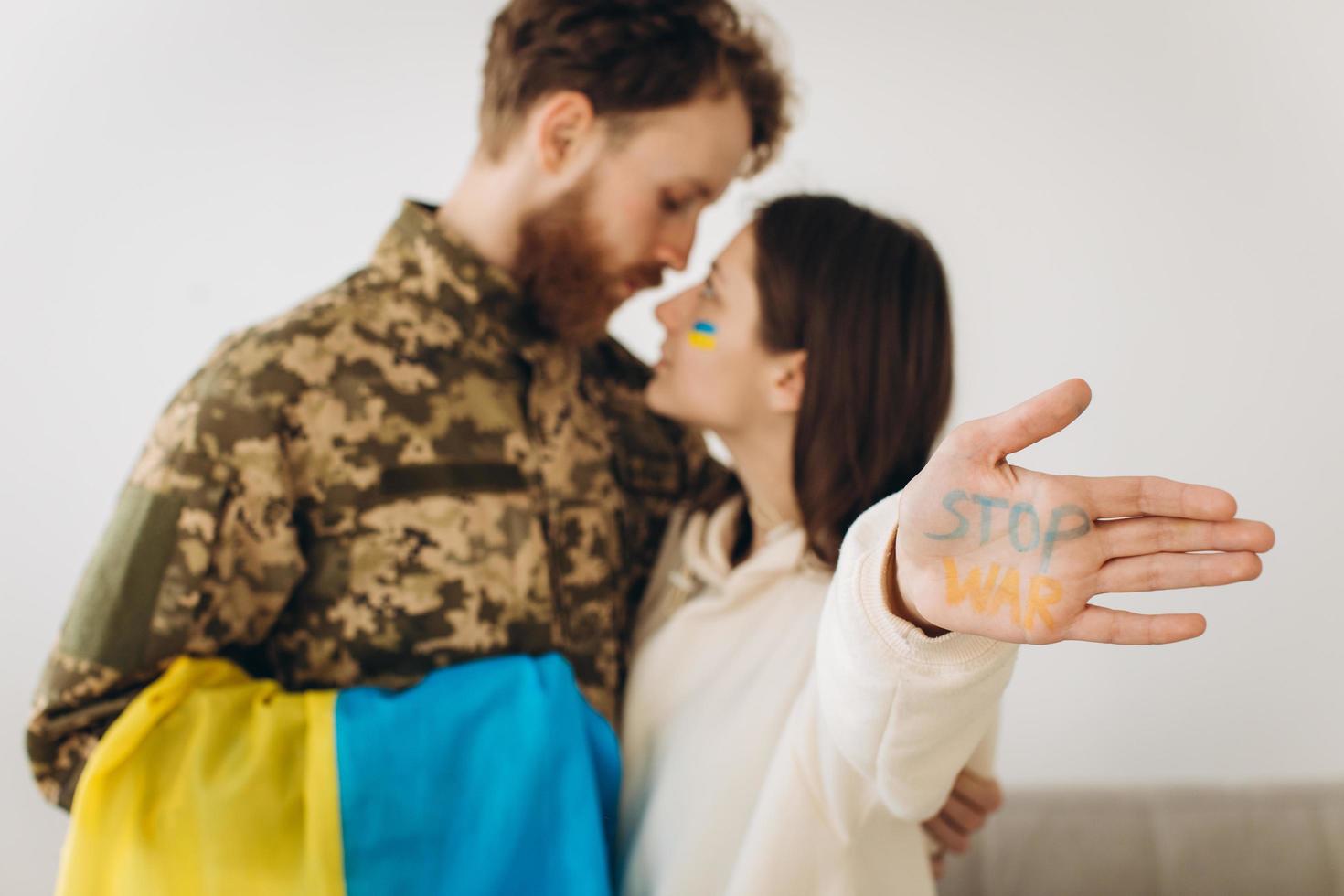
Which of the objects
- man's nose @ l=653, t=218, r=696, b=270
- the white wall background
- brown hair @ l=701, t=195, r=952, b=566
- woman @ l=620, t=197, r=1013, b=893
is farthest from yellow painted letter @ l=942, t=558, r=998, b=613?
man's nose @ l=653, t=218, r=696, b=270

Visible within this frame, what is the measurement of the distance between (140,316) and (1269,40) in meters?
1.32

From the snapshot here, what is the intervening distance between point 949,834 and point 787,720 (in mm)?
295

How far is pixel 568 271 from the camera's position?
3.82 feet

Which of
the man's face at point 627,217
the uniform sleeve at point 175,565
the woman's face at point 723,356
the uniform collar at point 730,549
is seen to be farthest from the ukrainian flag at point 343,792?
the man's face at point 627,217

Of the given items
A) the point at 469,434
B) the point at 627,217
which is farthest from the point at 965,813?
the point at 627,217

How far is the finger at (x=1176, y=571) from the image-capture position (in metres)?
0.55

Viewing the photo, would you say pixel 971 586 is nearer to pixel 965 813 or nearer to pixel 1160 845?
pixel 965 813

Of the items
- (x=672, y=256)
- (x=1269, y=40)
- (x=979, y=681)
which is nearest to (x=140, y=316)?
(x=672, y=256)

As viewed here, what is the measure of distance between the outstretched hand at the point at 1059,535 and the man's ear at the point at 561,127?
0.75 metres

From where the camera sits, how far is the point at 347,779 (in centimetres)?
89

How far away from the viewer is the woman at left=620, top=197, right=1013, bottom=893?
0.88 meters

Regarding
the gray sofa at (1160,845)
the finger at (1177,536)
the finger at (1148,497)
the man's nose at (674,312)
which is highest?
the man's nose at (674,312)

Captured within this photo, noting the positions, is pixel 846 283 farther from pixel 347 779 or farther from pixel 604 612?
pixel 347 779

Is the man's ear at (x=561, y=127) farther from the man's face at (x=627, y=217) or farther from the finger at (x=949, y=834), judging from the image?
the finger at (x=949, y=834)
